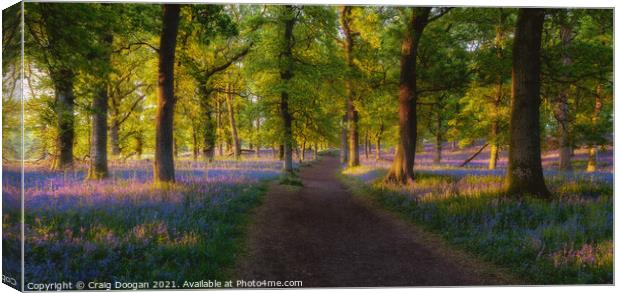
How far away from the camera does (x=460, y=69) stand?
10.6 m

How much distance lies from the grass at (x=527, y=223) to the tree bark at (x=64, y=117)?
7.94 m

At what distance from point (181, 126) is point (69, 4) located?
16.4 feet

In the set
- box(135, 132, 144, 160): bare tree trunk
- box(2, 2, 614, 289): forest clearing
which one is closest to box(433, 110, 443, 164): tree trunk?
box(2, 2, 614, 289): forest clearing

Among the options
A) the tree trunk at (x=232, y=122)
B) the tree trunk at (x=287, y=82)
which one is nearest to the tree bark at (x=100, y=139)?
the tree trunk at (x=232, y=122)

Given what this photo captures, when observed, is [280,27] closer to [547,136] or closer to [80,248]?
[547,136]

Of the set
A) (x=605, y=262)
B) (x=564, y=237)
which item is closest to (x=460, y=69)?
(x=564, y=237)

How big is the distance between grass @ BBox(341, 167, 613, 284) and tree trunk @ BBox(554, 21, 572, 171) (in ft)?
4.83

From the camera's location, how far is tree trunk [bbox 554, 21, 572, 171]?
8.87 meters

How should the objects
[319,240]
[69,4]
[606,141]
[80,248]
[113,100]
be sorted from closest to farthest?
[80,248], [69,4], [319,240], [606,141], [113,100]

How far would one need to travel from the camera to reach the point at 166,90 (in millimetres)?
9523

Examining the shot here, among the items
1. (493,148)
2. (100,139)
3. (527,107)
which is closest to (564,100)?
(527,107)

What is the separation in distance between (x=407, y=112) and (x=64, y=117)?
971 cm

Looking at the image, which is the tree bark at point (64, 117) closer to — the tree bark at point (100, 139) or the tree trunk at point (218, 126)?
the tree bark at point (100, 139)

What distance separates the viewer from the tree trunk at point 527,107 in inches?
332
